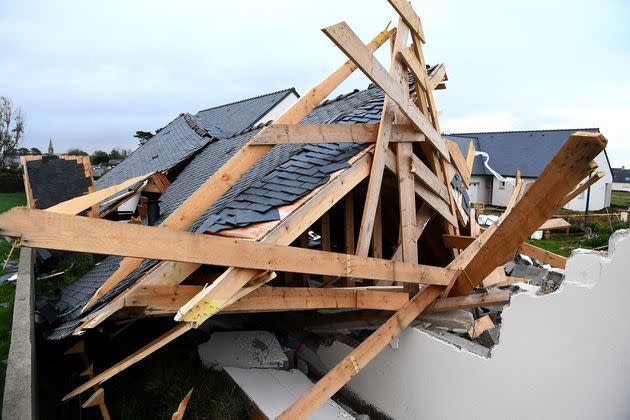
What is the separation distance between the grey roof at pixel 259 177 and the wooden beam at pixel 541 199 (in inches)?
66.3

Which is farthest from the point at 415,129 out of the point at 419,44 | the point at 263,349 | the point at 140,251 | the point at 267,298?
the point at 263,349

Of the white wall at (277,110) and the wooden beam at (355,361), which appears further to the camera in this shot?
the white wall at (277,110)

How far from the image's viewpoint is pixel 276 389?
576cm

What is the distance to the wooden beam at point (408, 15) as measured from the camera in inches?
173

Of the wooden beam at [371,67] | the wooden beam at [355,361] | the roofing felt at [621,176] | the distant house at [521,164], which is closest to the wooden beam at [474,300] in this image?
the wooden beam at [355,361]

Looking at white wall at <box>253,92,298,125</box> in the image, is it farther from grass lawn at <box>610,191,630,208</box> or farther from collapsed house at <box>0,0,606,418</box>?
grass lawn at <box>610,191,630,208</box>

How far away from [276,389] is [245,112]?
14658 millimetres

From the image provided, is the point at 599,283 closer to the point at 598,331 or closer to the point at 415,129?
the point at 598,331

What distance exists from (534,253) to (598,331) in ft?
11.1

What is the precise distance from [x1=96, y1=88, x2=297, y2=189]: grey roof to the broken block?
4984 mm

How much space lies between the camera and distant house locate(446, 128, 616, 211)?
94.3 ft

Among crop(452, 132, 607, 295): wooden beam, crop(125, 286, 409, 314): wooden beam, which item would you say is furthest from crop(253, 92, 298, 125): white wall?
crop(452, 132, 607, 295): wooden beam

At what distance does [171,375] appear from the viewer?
6109 mm

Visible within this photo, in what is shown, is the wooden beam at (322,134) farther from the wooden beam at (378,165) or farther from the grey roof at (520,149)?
the grey roof at (520,149)
